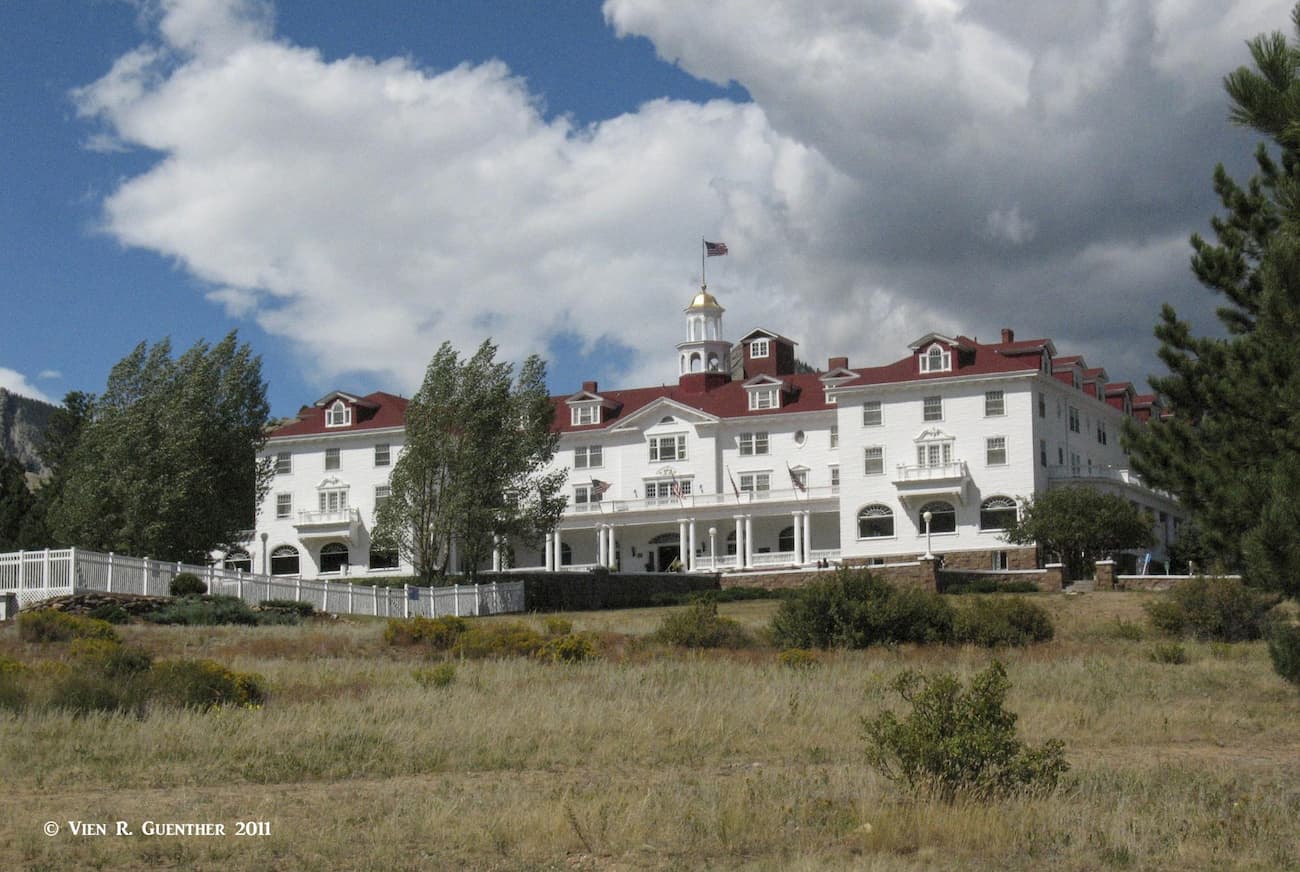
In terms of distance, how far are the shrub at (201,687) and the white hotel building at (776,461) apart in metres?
38.1

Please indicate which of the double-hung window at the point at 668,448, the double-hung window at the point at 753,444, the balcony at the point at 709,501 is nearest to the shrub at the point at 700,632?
the balcony at the point at 709,501

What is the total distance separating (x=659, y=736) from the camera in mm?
16703

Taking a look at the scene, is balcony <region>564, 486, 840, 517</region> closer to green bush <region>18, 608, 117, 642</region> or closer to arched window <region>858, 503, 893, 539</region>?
arched window <region>858, 503, 893, 539</region>

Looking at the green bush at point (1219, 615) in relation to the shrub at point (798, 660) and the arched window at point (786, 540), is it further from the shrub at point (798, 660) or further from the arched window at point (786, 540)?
the arched window at point (786, 540)

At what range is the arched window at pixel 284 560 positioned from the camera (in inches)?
3174

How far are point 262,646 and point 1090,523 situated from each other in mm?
40784

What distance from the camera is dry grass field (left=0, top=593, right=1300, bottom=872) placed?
1104cm

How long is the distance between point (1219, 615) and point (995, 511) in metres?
33.8

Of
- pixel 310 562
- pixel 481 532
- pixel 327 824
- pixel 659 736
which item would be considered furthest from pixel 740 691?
pixel 310 562

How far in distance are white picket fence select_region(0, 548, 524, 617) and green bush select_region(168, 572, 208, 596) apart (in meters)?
0.20

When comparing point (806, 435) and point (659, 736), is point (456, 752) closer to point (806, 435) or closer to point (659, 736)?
point (659, 736)

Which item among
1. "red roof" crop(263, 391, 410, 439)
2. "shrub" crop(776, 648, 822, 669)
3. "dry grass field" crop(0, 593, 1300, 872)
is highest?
"red roof" crop(263, 391, 410, 439)

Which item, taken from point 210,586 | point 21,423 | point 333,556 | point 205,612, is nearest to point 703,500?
point 333,556

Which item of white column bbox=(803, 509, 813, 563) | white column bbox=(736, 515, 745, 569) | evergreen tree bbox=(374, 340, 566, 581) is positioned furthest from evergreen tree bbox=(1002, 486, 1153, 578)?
evergreen tree bbox=(374, 340, 566, 581)
